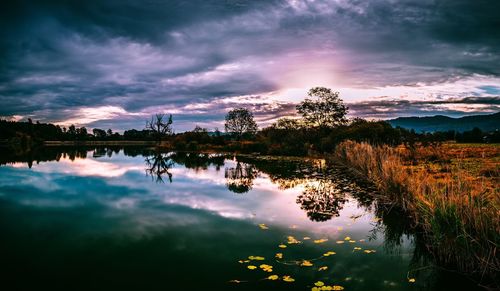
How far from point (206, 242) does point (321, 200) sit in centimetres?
594

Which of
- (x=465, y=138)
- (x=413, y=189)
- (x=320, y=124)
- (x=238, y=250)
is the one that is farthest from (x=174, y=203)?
(x=465, y=138)

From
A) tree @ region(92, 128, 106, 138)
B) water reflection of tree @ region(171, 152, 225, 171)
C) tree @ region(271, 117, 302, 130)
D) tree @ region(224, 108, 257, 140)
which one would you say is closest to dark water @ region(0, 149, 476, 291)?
water reflection of tree @ region(171, 152, 225, 171)

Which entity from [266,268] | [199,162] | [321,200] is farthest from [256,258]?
[199,162]

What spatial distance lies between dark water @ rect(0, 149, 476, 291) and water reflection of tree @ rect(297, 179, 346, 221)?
4 centimetres

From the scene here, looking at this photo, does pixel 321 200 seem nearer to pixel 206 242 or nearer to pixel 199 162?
pixel 206 242

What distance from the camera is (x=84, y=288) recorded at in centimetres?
511

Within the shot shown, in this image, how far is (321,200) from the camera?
1217 cm

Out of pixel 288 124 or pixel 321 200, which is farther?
pixel 288 124

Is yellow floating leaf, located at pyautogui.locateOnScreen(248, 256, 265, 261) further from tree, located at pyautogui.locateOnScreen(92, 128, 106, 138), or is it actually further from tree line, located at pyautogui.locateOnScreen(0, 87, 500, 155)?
tree, located at pyautogui.locateOnScreen(92, 128, 106, 138)

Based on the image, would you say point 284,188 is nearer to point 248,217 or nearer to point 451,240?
point 248,217

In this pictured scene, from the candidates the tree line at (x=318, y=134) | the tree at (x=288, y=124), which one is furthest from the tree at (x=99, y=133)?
the tree at (x=288, y=124)

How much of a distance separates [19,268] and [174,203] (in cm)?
635

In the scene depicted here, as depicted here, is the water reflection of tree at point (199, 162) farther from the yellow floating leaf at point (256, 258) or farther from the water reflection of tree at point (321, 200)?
the yellow floating leaf at point (256, 258)

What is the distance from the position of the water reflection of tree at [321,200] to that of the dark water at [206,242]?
4cm
